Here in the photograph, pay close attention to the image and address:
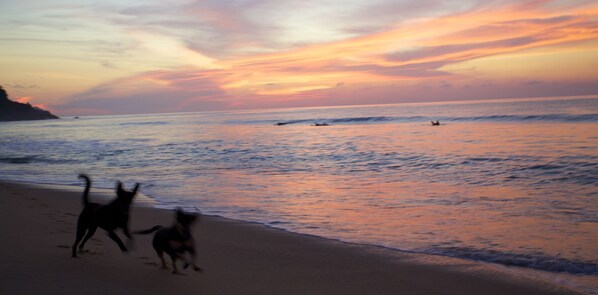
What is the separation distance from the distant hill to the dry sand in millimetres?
166635

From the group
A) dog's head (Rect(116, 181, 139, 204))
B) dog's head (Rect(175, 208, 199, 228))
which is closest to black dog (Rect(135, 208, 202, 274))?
dog's head (Rect(175, 208, 199, 228))

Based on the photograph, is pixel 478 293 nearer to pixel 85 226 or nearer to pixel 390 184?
pixel 85 226

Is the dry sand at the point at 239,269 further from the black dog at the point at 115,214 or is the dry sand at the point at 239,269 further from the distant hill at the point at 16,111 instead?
the distant hill at the point at 16,111

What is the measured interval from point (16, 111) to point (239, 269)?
179 m

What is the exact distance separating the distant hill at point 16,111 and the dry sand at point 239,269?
16664cm

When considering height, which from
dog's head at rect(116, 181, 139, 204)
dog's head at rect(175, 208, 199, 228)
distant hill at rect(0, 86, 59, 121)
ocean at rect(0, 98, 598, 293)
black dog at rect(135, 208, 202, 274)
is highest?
distant hill at rect(0, 86, 59, 121)

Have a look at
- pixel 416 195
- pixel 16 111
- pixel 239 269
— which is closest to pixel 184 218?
pixel 239 269

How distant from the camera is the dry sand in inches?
172

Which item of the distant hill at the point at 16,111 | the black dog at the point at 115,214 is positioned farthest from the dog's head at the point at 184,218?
the distant hill at the point at 16,111

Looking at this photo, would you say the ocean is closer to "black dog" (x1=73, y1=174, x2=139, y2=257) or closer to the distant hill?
"black dog" (x1=73, y1=174, x2=139, y2=257)

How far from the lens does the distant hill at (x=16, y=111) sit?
15100 cm

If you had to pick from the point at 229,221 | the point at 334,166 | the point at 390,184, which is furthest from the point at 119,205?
the point at 334,166

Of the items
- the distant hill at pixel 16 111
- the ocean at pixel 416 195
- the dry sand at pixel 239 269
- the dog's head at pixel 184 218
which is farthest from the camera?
the distant hill at pixel 16 111

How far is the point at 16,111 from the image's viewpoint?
160 metres
